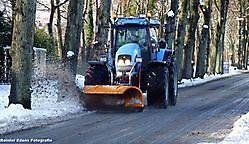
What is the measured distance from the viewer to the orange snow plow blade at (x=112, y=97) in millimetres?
16219

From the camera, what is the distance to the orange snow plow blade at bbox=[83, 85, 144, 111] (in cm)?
1622

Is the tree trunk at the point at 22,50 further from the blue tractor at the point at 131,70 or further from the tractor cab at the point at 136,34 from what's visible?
the tractor cab at the point at 136,34

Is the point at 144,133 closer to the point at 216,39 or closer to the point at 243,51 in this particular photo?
the point at 216,39

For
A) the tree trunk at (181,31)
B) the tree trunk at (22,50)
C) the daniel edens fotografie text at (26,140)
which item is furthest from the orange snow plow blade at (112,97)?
the tree trunk at (181,31)

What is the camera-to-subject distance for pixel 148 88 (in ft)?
59.2

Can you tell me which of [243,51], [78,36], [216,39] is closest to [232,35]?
[243,51]

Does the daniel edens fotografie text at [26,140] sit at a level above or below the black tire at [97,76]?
below

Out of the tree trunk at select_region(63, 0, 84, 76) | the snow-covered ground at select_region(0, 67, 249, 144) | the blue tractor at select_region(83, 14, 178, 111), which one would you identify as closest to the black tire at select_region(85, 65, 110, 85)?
the blue tractor at select_region(83, 14, 178, 111)

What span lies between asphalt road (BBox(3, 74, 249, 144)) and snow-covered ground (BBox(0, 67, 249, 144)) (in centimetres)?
Answer: 38

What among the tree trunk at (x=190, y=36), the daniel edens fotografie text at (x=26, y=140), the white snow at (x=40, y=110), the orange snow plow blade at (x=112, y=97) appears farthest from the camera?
the tree trunk at (x=190, y=36)

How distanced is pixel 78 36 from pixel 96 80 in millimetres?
3369

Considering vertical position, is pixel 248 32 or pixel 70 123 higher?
pixel 248 32

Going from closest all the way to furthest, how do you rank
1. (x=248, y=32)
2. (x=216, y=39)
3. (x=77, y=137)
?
1. (x=77, y=137)
2. (x=216, y=39)
3. (x=248, y=32)

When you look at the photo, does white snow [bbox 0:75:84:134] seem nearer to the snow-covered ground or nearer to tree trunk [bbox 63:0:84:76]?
the snow-covered ground
